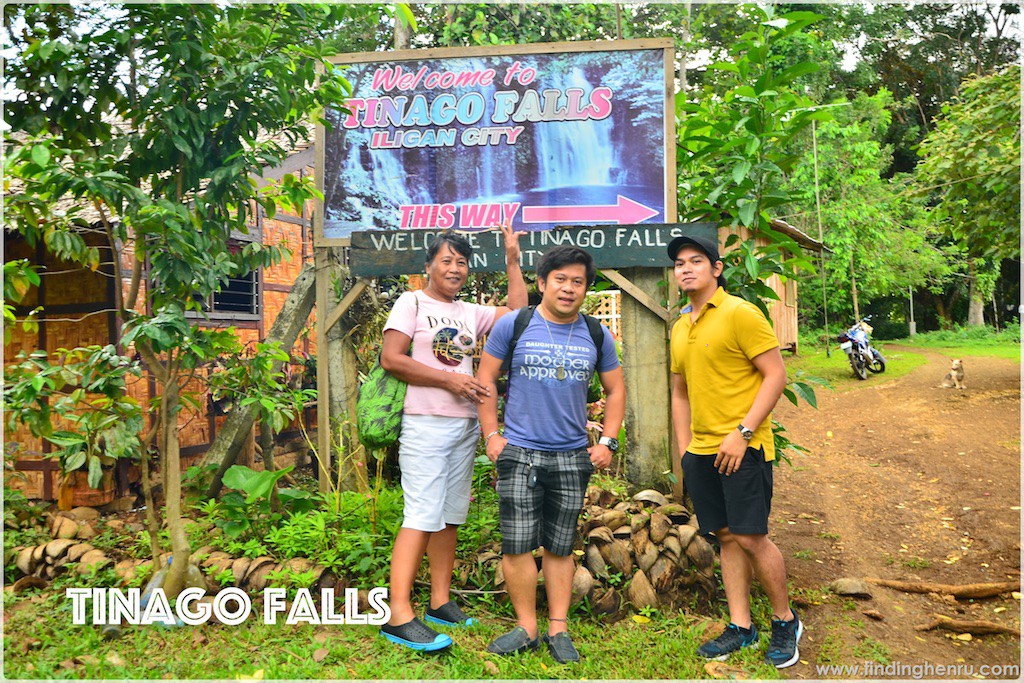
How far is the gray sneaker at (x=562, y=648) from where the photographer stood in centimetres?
372

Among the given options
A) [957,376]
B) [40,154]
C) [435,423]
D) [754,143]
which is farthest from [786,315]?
[40,154]

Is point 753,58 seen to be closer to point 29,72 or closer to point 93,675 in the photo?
point 29,72

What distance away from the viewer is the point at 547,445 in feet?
12.4

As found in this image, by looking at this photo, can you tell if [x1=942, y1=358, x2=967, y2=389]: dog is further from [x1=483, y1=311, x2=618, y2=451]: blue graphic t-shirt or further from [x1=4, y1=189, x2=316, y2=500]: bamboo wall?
[x1=483, y1=311, x2=618, y2=451]: blue graphic t-shirt

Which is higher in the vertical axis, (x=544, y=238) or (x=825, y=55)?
(x=825, y=55)

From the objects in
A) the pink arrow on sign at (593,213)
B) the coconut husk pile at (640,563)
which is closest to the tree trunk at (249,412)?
the pink arrow on sign at (593,213)

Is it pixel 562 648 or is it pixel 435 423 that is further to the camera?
pixel 435 423

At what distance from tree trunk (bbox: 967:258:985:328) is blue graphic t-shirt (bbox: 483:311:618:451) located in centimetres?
2618

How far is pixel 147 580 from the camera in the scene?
4695mm

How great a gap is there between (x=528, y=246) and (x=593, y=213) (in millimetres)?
536

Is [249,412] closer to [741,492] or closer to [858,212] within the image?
[741,492]

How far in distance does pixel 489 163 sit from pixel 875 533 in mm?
4138

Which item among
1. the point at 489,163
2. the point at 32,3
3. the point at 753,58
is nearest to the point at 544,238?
the point at 489,163

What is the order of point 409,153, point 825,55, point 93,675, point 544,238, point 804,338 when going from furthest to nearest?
point 804,338 < point 825,55 < point 409,153 < point 544,238 < point 93,675
